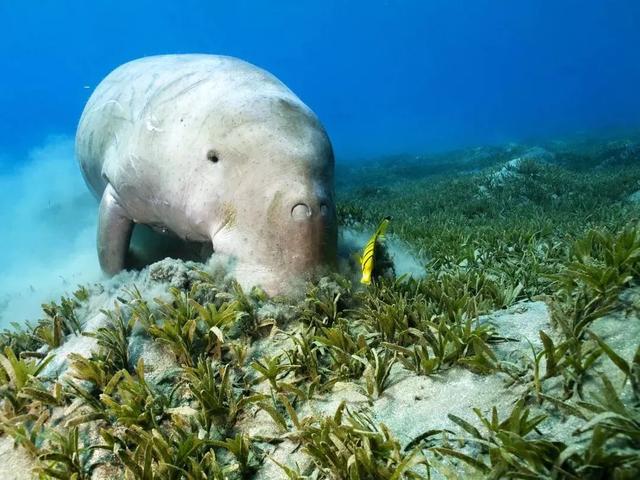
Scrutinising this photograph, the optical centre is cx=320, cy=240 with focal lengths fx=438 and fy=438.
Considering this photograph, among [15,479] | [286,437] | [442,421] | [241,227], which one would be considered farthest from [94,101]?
[442,421]

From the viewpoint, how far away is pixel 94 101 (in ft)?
17.3

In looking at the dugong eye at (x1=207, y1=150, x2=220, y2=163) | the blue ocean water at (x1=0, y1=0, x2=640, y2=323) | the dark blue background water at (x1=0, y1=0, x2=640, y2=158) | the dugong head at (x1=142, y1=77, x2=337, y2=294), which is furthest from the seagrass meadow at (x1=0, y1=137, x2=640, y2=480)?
the dark blue background water at (x1=0, y1=0, x2=640, y2=158)

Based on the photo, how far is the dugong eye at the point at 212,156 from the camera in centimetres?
315

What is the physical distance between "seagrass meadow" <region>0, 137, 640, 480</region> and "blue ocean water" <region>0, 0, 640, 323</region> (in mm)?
97211

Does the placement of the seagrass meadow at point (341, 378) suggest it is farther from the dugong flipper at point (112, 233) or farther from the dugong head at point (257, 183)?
the dugong flipper at point (112, 233)

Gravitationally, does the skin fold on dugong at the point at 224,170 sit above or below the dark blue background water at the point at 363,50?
below

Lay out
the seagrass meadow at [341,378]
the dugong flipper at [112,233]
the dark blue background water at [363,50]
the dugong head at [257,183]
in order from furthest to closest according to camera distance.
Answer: the dark blue background water at [363,50]
the dugong flipper at [112,233]
the dugong head at [257,183]
the seagrass meadow at [341,378]

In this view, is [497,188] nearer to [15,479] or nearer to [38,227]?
[15,479]

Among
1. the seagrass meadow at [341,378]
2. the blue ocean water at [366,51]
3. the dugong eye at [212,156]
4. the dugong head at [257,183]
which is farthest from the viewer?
the blue ocean water at [366,51]

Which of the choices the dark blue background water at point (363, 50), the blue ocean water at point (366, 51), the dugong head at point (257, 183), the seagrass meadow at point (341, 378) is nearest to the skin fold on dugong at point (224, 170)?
the dugong head at point (257, 183)

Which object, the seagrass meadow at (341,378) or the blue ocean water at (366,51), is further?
the blue ocean water at (366,51)

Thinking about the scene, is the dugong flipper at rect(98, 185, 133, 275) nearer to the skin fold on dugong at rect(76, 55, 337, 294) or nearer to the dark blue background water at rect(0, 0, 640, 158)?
the skin fold on dugong at rect(76, 55, 337, 294)

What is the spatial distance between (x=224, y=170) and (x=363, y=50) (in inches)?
7628

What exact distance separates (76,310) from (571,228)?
5.11 metres
